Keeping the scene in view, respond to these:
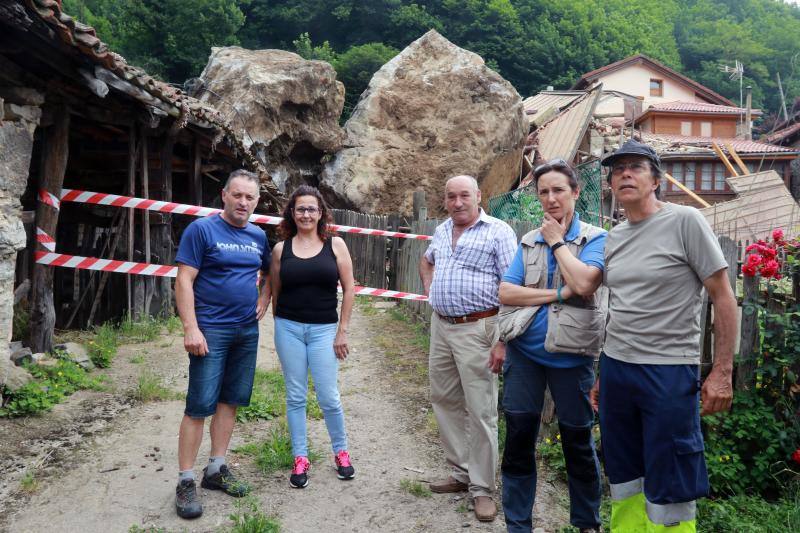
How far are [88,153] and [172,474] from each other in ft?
18.3

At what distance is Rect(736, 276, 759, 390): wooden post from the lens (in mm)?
3729

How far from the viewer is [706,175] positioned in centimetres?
2559

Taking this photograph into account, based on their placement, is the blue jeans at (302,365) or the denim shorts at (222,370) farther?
the blue jeans at (302,365)

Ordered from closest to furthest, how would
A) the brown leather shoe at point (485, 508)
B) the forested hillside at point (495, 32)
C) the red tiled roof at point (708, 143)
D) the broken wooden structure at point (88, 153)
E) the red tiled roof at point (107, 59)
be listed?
the brown leather shoe at point (485, 508) → the red tiled roof at point (107, 59) → the broken wooden structure at point (88, 153) → the forested hillside at point (495, 32) → the red tiled roof at point (708, 143)

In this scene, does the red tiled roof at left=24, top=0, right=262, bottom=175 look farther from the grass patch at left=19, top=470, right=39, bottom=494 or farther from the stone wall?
the grass patch at left=19, top=470, right=39, bottom=494

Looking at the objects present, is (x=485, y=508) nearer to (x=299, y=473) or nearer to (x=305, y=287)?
(x=299, y=473)

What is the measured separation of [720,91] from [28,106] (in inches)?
1836

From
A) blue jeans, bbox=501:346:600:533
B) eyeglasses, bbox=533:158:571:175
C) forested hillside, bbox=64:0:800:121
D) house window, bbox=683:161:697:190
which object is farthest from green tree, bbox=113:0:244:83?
blue jeans, bbox=501:346:600:533

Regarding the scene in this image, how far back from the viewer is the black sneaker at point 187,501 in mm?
3175

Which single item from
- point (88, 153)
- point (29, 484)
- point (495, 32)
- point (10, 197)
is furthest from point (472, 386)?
point (495, 32)

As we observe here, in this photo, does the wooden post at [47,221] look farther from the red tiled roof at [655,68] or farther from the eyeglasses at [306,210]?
the red tiled roof at [655,68]

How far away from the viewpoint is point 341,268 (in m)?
3.70

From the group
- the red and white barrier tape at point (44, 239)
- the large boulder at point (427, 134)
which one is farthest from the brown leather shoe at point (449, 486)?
the large boulder at point (427, 134)

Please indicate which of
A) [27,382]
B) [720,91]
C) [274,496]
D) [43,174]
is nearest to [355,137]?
[43,174]
